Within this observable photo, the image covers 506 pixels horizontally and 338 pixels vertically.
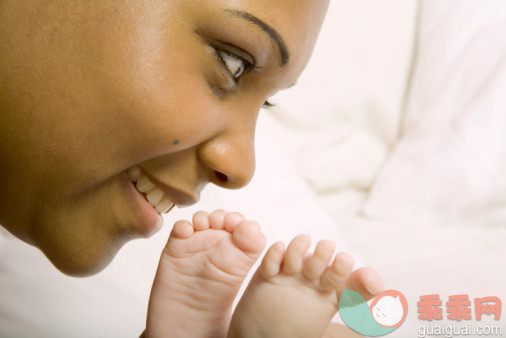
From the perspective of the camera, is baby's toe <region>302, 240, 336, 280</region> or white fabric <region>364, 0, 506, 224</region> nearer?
baby's toe <region>302, 240, 336, 280</region>

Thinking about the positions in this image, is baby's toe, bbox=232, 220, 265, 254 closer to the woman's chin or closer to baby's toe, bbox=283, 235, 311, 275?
baby's toe, bbox=283, 235, 311, 275

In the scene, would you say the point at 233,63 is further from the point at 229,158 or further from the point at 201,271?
the point at 201,271

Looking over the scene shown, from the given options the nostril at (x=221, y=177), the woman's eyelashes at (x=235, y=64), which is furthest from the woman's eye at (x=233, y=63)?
the nostril at (x=221, y=177)

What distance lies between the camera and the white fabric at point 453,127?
1315 millimetres

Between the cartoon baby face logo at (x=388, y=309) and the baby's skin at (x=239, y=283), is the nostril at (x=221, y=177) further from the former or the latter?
the cartoon baby face logo at (x=388, y=309)

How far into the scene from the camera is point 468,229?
51.1 inches

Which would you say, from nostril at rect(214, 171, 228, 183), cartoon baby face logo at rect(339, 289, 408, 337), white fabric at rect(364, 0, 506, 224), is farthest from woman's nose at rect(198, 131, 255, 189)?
white fabric at rect(364, 0, 506, 224)

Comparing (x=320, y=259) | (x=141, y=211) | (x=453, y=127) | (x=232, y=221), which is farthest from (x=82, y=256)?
(x=453, y=127)

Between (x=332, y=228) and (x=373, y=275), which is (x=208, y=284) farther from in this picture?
(x=332, y=228)

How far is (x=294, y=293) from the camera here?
0.65 m

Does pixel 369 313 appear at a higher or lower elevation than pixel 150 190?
lower

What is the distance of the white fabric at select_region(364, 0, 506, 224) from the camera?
132 cm

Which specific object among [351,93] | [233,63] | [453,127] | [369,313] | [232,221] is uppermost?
[351,93]

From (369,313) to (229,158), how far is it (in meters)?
0.27
